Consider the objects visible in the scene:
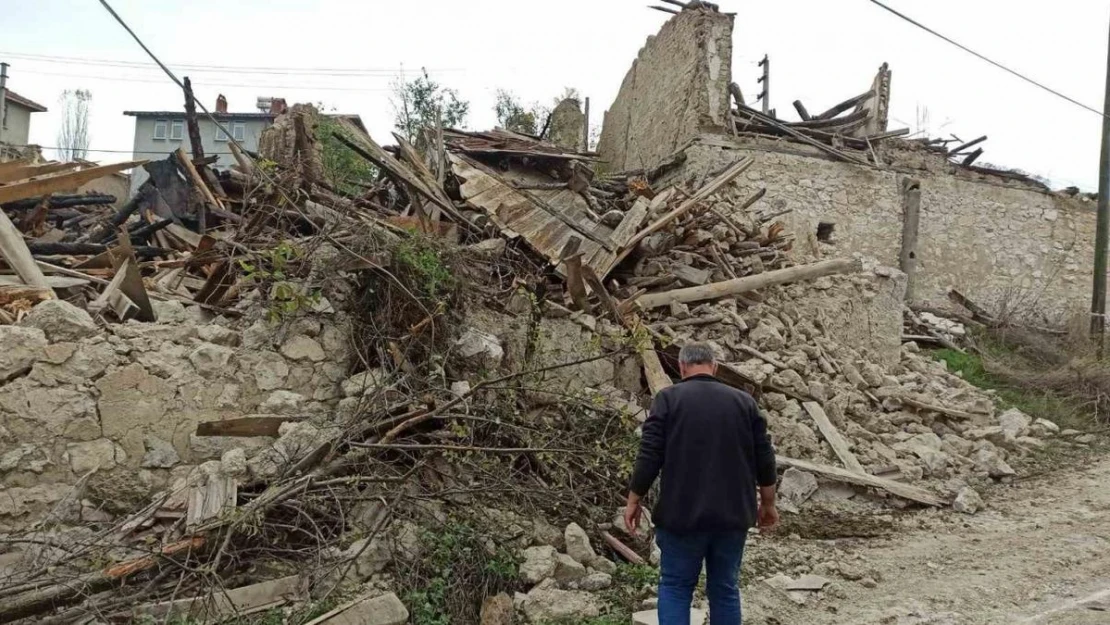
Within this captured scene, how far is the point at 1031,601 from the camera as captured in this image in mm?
4355

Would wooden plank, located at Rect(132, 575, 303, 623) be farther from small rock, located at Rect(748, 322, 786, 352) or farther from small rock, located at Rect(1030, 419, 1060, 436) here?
small rock, located at Rect(1030, 419, 1060, 436)

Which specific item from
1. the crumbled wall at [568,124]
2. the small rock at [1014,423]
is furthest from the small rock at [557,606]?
the crumbled wall at [568,124]

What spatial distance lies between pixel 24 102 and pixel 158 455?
31.9m

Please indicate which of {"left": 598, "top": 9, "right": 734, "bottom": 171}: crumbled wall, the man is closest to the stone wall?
{"left": 598, "top": 9, "right": 734, "bottom": 171}: crumbled wall

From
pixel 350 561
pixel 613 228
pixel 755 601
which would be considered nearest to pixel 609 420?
pixel 755 601

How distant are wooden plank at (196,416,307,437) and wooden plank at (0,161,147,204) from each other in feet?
11.0

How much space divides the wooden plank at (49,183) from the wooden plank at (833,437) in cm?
698

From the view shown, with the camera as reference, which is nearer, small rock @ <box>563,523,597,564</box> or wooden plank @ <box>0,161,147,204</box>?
small rock @ <box>563,523,597,564</box>

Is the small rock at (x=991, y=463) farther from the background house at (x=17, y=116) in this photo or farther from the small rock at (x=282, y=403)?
the background house at (x=17, y=116)

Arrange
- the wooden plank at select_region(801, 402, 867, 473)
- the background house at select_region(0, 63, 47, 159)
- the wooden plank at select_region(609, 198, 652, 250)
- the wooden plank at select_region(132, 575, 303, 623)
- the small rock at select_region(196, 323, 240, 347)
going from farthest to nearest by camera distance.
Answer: the background house at select_region(0, 63, 47, 159), the wooden plank at select_region(609, 198, 652, 250), the wooden plank at select_region(801, 402, 867, 473), the small rock at select_region(196, 323, 240, 347), the wooden plank at select_region(132, 575, 303, 623)

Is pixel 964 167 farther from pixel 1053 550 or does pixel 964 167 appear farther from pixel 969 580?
pixel 969 580

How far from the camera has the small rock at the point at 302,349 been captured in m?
5.04

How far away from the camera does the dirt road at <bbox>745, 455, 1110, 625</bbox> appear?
4.15m

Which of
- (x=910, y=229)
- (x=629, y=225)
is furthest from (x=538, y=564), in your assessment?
(x=910, y=229)
